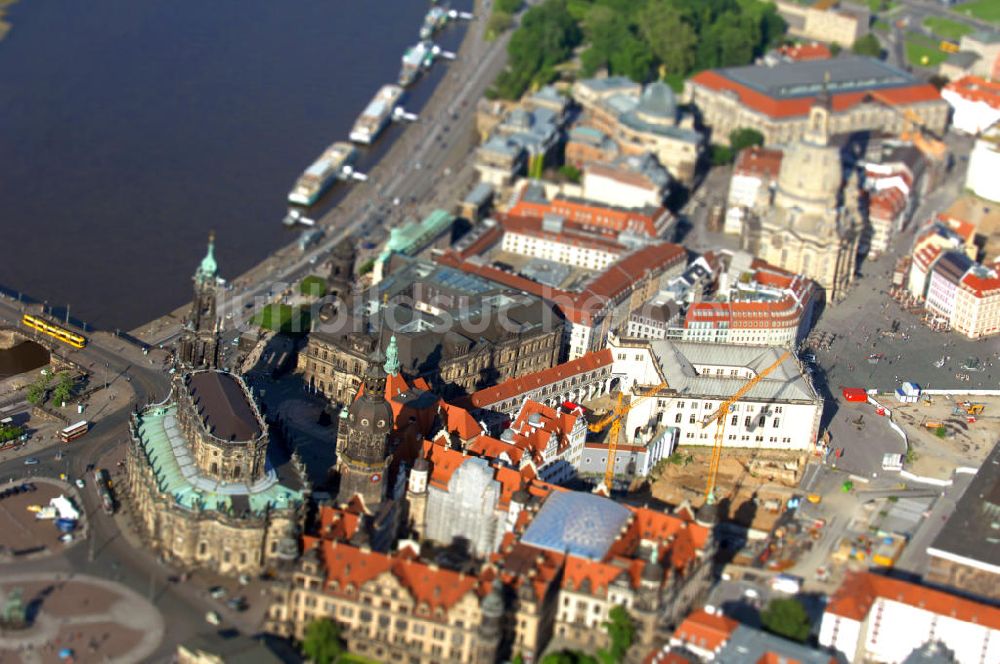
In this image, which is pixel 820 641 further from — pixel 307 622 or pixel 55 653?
pixel 55 653

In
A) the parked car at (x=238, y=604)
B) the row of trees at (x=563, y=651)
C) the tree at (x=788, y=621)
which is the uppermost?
the tree at (x=788, y=621)

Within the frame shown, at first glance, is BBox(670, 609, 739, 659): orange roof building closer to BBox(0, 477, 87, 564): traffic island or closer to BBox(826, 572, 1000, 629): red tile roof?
BBox(826, 572, 1000, 629): red tile roof

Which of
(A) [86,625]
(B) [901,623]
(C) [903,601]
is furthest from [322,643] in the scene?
(C) [903,601]

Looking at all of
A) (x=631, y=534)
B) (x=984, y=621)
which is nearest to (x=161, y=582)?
(x=631, y=534)

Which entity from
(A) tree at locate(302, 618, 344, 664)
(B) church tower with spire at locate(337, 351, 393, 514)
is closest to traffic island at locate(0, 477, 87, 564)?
(B) church tower with spire at locate(337, 351, 393, 514)

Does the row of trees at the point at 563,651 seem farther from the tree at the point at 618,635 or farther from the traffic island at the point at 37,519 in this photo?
the traffic island at the point at 37,519

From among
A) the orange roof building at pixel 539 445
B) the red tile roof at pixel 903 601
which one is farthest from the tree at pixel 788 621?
the orange roof building at pixel 539 445

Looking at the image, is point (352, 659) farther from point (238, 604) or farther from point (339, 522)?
point (339, 522)
